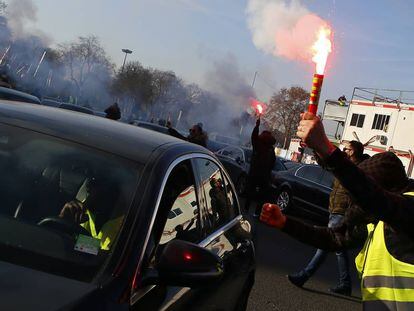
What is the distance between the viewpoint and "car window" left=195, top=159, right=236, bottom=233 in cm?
326

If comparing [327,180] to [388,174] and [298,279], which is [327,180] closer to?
[298,279]

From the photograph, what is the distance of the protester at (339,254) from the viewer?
6.45 m

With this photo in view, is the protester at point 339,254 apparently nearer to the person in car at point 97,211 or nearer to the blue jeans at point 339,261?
the blue jeans at point 339,261

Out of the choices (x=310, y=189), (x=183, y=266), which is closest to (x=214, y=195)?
(x=183, y=266)

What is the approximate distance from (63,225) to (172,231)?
1.79 feet

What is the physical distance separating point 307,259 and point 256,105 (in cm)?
267

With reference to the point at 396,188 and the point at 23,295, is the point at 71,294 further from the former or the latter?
the point at 396,188

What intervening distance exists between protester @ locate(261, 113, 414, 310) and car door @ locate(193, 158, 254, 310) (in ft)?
1.34

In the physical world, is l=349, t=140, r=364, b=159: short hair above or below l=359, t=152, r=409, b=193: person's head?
above

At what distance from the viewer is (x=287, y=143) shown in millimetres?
87562

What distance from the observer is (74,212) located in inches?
99.6

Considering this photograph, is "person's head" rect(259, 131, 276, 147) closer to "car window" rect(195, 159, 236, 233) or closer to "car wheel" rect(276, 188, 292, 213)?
"car wheel" rect(276, 188, 292, 213)

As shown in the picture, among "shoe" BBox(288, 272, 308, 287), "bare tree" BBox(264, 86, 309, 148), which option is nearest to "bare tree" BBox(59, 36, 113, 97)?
"bare tree" BBox(264, 86, 309, 148)

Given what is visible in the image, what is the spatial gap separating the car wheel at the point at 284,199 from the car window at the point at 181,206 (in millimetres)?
10022
